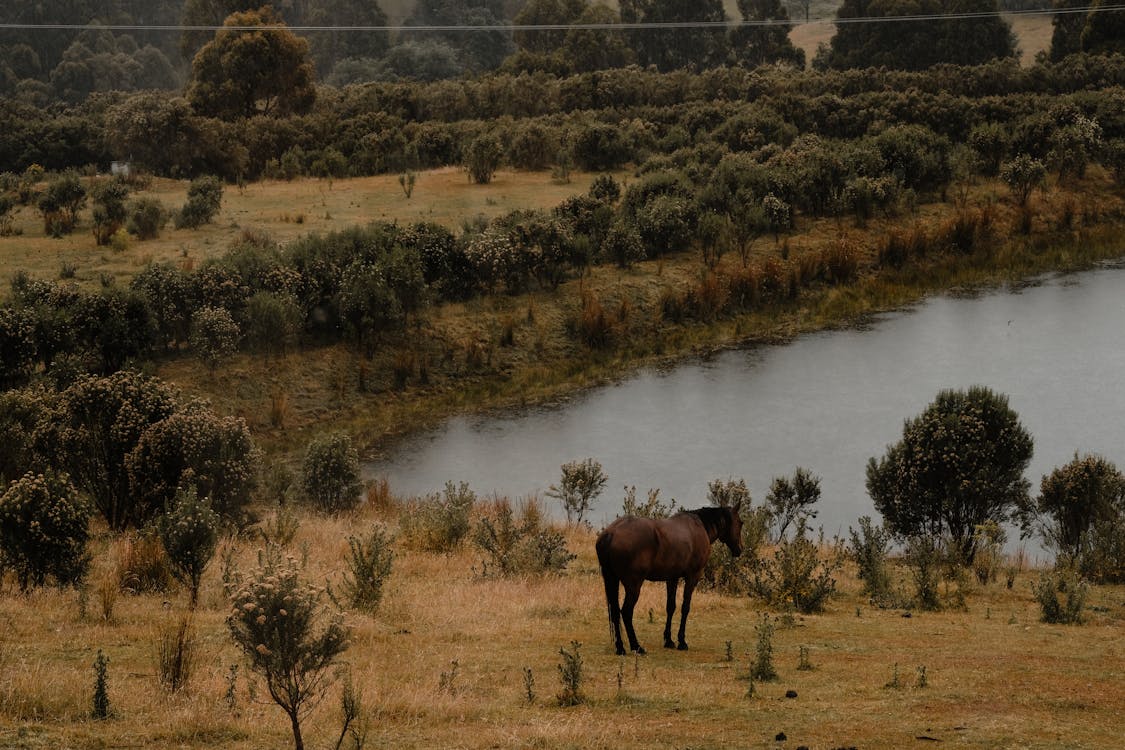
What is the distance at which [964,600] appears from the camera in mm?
19438

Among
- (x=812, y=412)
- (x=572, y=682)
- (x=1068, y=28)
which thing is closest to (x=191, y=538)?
(x=572, y=682)

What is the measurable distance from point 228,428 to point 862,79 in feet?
202

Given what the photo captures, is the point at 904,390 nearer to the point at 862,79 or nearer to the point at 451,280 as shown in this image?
the point at 451,280

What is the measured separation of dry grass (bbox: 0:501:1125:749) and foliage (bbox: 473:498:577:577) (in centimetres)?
122

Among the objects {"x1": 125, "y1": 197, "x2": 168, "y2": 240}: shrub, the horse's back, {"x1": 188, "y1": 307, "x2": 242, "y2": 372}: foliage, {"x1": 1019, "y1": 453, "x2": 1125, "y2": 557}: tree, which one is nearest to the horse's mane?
the horse's back

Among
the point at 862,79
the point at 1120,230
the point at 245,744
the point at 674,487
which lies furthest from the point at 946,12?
the point at 245,744

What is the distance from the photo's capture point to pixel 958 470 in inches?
987

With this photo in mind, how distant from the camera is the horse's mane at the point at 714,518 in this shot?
15328mm

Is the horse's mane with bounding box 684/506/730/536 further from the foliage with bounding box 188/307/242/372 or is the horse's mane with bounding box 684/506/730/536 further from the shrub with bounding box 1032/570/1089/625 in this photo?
the foliage with bounding box 188/307/242/372

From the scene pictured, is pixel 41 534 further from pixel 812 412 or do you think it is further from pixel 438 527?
pixel 812 412

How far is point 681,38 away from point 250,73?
1846 inches

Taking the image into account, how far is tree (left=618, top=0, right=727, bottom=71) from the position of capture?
371 ft

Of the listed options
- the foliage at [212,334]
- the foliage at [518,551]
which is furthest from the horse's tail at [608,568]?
the foliage at [212,334]

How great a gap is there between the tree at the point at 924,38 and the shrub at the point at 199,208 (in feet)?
203
